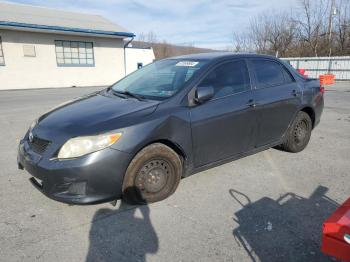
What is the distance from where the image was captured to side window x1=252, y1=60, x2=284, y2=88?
4.39 m

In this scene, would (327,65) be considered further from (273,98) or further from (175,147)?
(175,147)

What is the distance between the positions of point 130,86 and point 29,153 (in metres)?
1.65

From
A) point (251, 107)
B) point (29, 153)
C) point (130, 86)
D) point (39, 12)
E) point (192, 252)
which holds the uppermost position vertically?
point (39, 12)

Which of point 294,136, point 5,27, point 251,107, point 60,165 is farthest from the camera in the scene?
point 5,27

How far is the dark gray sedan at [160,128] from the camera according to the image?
2.92 meters

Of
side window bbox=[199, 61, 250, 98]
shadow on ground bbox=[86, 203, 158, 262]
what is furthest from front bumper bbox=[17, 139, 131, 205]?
side window bbox=[199, 61, 250, 98]

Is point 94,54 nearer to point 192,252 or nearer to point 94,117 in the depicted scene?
point 94,117

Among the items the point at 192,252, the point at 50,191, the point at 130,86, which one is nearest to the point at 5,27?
the point at 130,86

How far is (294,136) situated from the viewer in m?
5.02

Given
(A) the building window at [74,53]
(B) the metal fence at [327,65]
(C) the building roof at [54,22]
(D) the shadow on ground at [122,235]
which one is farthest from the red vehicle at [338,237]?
(B) the metal fence at [327,65]

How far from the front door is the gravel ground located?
45 centimetres

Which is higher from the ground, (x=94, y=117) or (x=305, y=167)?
(x=94, y=117)

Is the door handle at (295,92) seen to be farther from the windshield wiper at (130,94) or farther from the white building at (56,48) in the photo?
the white building at (56,48)

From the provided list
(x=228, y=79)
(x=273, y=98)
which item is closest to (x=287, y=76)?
(x=273, y=98)
